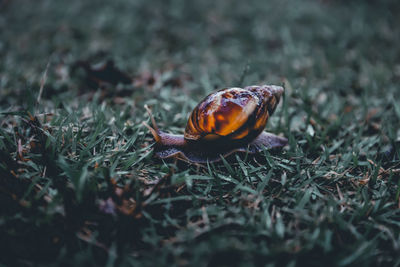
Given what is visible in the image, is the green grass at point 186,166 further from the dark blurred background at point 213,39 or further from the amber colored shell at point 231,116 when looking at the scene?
the amber colored shell at point 231,116

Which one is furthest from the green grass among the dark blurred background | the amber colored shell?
the amber colored shell

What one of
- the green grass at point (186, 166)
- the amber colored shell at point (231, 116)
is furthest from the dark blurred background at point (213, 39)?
the amber colored shell at point (231, 116)

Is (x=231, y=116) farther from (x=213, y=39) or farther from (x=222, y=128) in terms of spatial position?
(x=213, y=39)

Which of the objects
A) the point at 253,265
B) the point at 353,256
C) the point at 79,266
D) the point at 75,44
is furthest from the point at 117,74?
the point at 353,256

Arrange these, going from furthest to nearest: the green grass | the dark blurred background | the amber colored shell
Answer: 1. the dark blurred background
2. the amber colored shell
3. the green grass

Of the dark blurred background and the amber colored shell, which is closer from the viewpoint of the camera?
the amber colored shell

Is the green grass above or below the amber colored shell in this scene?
below

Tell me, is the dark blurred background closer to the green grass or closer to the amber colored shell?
the green grass

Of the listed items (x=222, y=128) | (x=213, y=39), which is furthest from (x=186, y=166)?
(x=213, y=39)
